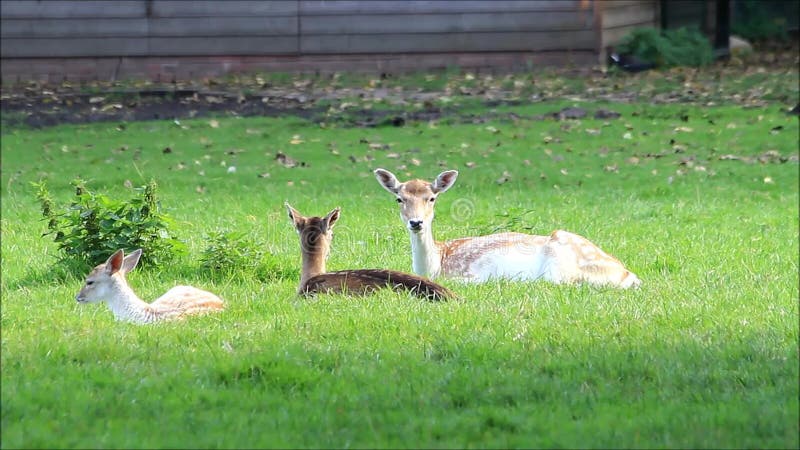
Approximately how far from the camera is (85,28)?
24500 mm

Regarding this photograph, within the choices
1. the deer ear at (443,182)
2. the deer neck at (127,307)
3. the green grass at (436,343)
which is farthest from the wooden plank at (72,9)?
the deer neck at (127,307)

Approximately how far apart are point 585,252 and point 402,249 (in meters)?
2.26

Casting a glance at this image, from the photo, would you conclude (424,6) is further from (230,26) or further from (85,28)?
(85,28)

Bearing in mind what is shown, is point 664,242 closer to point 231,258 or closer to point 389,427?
point 231,258

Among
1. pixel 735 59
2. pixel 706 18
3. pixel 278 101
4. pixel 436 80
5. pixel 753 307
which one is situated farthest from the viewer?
pixel 706 18

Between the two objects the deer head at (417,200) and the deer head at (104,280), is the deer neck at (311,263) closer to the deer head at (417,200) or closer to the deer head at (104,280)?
the deer head at (417,200)

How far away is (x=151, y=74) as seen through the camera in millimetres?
24344

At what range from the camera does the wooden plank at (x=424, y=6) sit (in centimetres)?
2464

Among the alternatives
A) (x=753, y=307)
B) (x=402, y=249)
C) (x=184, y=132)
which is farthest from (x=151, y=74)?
(x=753, y=307)

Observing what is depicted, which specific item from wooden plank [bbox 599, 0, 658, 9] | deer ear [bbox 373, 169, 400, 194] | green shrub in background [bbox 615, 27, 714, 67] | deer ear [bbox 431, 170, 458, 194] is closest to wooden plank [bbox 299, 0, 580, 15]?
wooden plank [bbox 599, 0, 658, 9]

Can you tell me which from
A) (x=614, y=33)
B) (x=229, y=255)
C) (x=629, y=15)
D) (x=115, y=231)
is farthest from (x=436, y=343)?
(x=629, y=15)

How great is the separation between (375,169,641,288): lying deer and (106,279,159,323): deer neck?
234 cm

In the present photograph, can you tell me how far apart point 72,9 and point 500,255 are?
16.7 m

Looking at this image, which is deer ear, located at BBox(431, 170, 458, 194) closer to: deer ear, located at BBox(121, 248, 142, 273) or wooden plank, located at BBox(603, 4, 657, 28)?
deer ear, located at BBox(121, 248, 142, 273)
